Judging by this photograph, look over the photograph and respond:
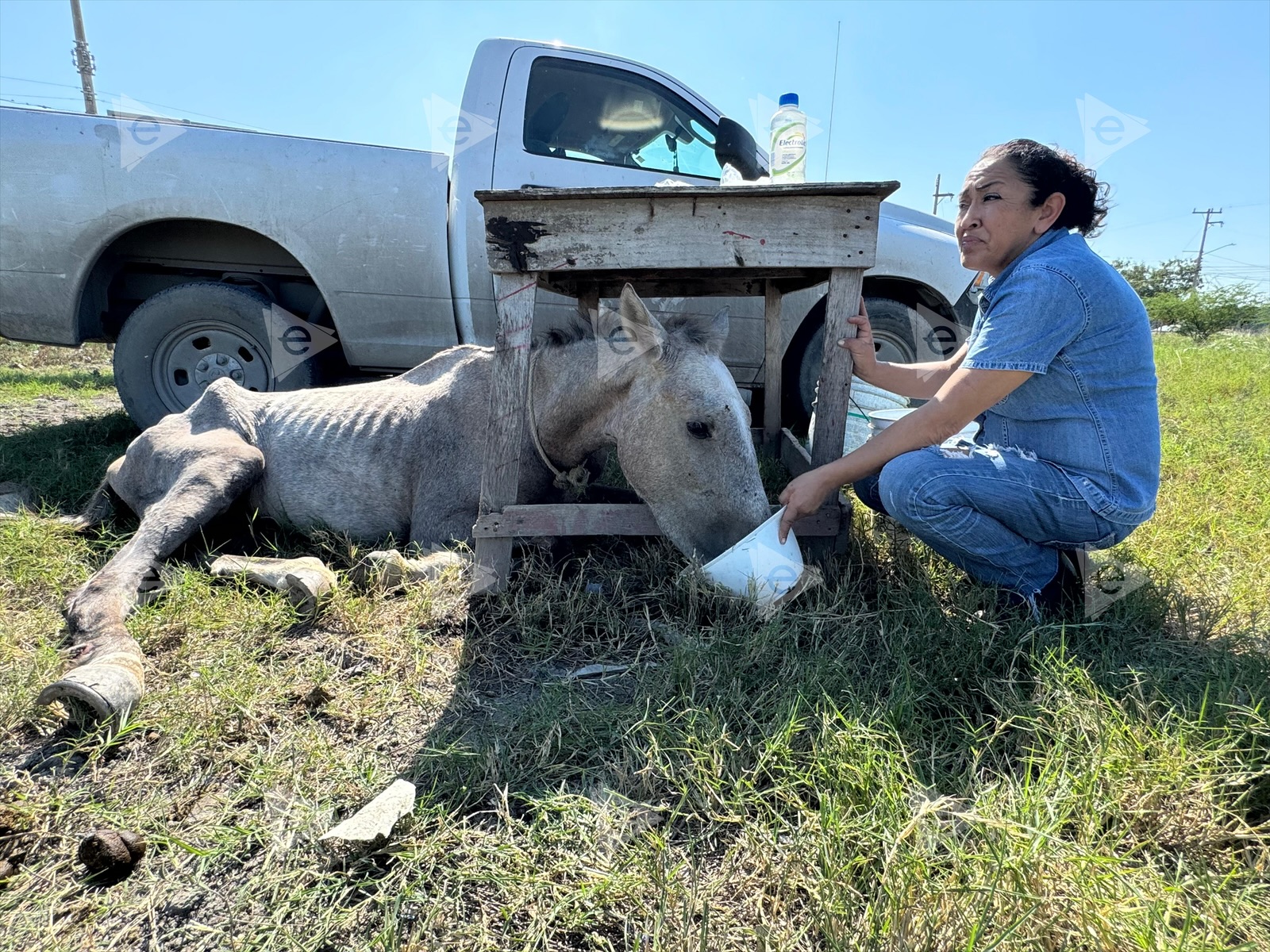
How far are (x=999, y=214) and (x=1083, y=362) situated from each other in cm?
63

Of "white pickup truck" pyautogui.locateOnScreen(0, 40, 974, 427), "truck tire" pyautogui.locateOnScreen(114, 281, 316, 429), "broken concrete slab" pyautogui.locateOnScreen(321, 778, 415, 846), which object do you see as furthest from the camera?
"truck tire" pyautogui.locateOnScreen(114, 281, 316, 429)

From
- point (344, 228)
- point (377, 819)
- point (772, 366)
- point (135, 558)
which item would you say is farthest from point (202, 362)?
point (377, 819)

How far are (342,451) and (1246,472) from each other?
5.63 m

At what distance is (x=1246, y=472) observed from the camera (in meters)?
4.41

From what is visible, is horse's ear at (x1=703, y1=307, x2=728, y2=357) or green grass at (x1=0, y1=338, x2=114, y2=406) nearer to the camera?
horse's ear at (x1=703, y1=307, x2=728, y2=357)

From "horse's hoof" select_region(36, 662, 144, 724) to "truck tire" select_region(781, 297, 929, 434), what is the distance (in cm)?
404

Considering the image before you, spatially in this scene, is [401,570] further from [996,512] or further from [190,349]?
[190,349]

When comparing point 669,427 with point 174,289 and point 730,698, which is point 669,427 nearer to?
point 730,698

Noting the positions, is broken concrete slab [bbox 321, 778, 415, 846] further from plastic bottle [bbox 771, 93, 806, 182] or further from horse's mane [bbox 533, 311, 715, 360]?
plastic bottle [bbox 771, 93, 806, 182]

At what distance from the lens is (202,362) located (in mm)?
4797

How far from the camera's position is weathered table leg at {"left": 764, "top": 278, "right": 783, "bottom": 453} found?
3844mm

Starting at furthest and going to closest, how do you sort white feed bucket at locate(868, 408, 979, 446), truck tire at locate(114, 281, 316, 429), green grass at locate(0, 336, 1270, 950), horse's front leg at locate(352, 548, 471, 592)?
truck tire at locate(114, 281, 316, 429) → white feed bucket at locate(868, 408, 979, 446) → horse's front leg at locate(352, 548, 471, 592) → green grass at locate(0, 336, 1270, 950)

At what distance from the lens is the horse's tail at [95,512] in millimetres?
3541

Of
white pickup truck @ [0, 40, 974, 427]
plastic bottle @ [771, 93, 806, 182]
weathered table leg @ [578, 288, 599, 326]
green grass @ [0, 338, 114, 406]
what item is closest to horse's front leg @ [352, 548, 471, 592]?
weathered table leg @ [578, 288, 599, 326]
